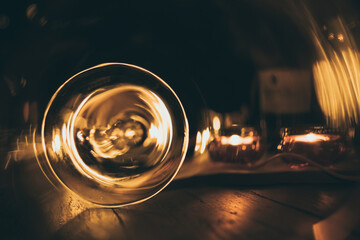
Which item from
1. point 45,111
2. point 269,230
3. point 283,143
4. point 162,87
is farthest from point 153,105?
point 269,230

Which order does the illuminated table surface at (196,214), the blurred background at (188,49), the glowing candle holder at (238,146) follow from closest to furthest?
the illuminated table surface at (196,214) → the blurred background at (188,49) → the glowing candle holder at (238,146)

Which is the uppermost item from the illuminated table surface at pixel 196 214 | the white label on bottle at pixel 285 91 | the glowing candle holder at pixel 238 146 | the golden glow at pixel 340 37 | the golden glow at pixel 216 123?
the golden glow at pixel 340 37

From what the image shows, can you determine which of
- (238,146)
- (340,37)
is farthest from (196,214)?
(340,37)

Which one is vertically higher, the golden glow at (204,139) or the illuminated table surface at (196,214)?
the golden glow at (204,139)

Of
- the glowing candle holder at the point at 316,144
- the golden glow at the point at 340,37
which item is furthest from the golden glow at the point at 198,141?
the golden glow at the point at 340,37

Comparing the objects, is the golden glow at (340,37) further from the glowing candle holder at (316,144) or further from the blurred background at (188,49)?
the glowing candle holder at (316,144)

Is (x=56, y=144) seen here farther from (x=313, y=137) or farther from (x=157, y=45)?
(x=313, y=137)
